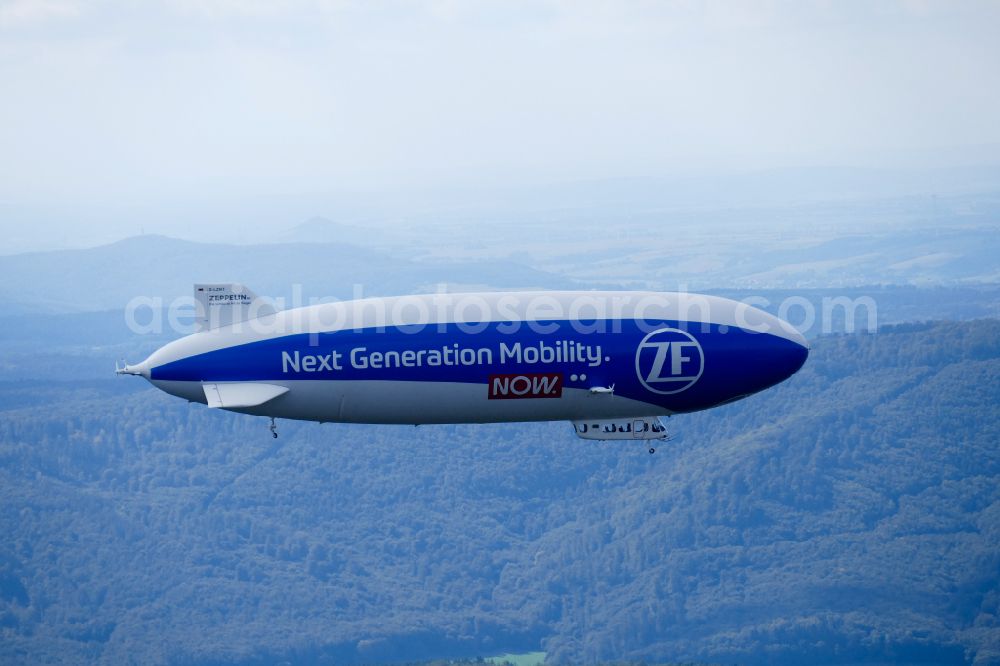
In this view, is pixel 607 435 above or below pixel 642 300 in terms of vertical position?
below

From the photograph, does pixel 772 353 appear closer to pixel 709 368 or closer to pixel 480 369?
pixel 709 368

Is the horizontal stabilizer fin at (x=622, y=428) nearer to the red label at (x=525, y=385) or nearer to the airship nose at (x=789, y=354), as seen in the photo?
the red label at (x=525, y=385)

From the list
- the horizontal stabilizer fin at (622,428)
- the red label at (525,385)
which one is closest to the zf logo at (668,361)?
the horizontal stabilizer fin at (622,428)

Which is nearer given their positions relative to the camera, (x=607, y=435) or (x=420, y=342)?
(x=420, y=342)

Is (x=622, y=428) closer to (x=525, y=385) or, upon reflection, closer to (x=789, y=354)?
(x=525, y=385)

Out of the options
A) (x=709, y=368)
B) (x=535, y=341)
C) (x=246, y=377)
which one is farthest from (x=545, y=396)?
(x=246, y=377)

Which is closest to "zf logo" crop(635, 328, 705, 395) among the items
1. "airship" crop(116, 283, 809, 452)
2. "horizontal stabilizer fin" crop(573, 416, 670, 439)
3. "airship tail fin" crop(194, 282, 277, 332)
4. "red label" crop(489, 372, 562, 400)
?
"airship" crop(116, 283, 809, 452)
